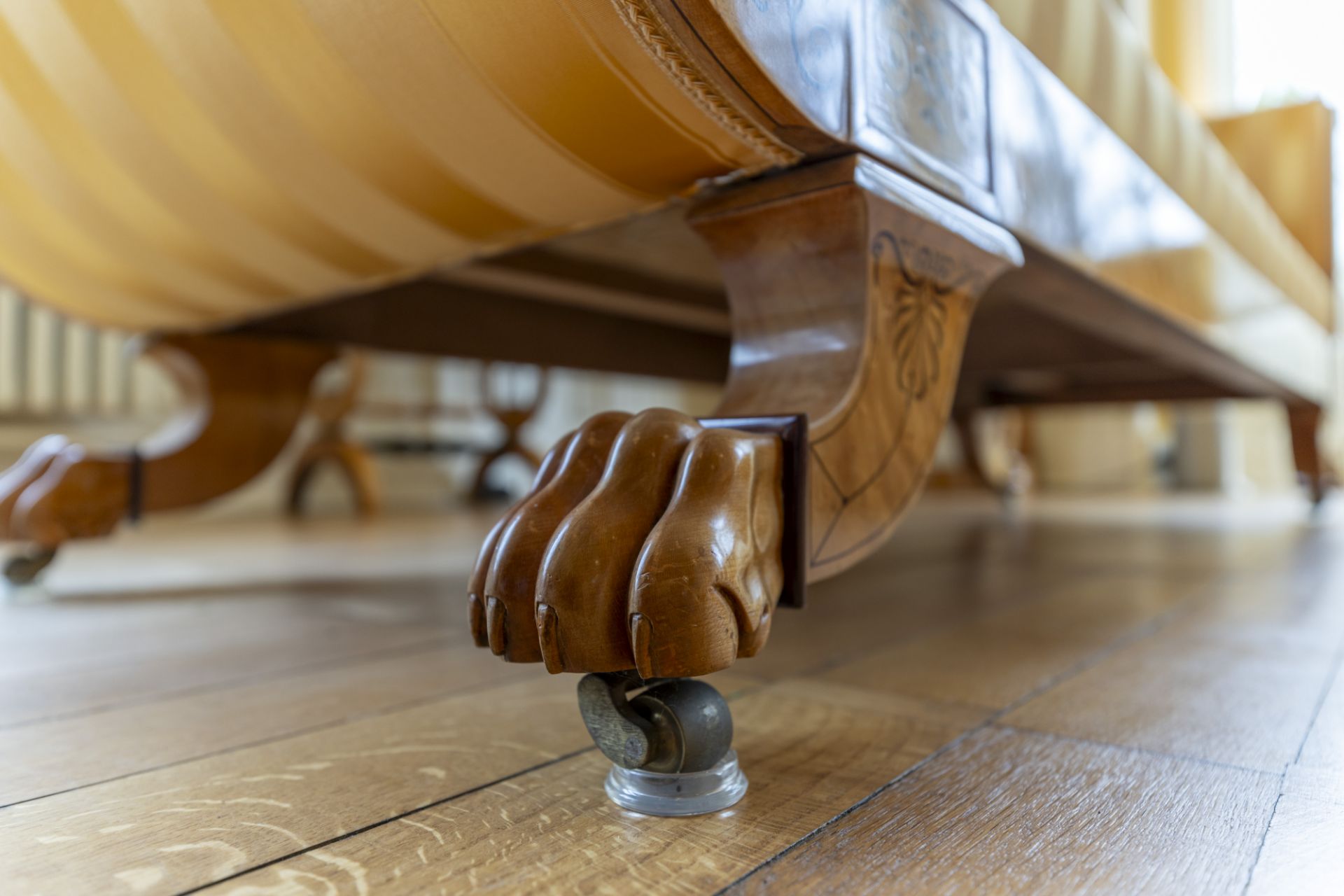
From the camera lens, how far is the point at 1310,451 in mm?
1741

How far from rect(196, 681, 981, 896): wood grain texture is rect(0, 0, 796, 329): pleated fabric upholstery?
26 centimetres

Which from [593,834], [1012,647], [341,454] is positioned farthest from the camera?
[341,454]

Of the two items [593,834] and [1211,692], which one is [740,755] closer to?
[593,834]

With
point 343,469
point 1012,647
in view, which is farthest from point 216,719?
point 343,469

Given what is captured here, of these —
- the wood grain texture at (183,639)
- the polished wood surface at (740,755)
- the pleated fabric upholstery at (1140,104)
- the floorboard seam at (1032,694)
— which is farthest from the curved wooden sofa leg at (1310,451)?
the wood grain texture at (183,639)

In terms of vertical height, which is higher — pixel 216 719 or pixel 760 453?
pixel 760 453

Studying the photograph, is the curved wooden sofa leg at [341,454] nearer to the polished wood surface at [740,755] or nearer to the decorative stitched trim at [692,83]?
the polished wood surface at [740,755]

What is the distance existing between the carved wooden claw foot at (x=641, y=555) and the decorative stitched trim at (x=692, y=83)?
0.43 ft

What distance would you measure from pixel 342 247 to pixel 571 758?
379 millimetres

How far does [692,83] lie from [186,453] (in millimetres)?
694

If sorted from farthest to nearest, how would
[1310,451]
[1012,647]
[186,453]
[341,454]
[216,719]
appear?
[341,454] < [1310,451] < [186,453] < [1012,647] < [216,719]

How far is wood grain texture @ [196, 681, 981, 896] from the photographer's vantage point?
25 cm

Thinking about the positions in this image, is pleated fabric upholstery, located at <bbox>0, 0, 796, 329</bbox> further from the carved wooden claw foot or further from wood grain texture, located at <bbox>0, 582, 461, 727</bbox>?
wood grain texture, located at <bbox>0, 582, 461, 727</bbox>

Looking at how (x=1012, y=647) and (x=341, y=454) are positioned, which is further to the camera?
(x=341, y=454)
